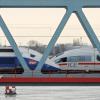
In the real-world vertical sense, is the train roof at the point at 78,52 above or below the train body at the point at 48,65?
above

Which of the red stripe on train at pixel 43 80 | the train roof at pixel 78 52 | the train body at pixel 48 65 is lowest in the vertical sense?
the red stripe on train at pixel 43 80

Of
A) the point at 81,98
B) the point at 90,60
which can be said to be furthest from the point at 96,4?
the point at 81,98

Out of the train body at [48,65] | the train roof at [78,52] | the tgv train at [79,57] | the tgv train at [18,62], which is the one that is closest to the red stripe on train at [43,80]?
the train body at [48,65]

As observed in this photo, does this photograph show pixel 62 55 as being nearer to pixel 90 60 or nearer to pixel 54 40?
Answer: pixel 90 60

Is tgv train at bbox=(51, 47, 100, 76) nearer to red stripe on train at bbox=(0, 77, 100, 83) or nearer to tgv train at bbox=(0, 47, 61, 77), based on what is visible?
tgv train at bbox=(0, 47, 61, 77)

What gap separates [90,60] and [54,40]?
2153 centimetres

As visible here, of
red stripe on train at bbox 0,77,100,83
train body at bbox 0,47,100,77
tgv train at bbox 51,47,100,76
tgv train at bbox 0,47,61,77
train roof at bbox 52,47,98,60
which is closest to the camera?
red stripe on train at bbox 0,77,100,83

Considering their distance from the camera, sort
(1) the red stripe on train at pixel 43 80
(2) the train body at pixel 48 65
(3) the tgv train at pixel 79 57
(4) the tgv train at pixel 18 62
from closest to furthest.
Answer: (1) the red stripe on train at pixel 43 80 → (2) the train body at pixel 48 65 → (4) the tgv train at pixel 18 62 → (3) the tgv train at pixel 79 57

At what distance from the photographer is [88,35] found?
20.6 metres

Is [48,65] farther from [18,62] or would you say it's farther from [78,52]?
[78,52]

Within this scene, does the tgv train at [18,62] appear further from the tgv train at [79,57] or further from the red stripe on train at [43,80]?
the tgv train at [79,57]

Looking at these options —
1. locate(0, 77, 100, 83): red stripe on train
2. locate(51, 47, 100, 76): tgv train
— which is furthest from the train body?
locate(0, 77, 100, 83): red stripe on train

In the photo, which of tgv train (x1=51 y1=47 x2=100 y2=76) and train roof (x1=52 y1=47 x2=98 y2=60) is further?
tgv train (x1=51 y1=47 x2=100 y2=76)

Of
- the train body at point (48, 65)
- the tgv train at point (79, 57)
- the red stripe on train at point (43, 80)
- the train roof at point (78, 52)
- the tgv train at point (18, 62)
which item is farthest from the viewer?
the tgv train at point (79, 57)
